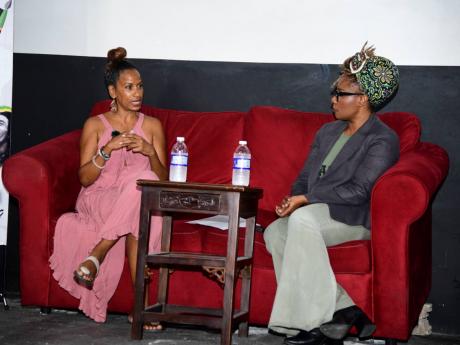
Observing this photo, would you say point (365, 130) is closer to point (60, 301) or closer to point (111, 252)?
point (111, 252)

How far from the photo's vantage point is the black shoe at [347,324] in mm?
3361

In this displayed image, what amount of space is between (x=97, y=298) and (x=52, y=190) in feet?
2.02

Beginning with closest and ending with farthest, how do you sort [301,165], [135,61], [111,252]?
[111,252] → [301,165] → [135,61]

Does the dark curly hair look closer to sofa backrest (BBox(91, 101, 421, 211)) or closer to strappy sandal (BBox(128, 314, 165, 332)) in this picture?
sofa backrest (BBox(91, 101, 421, 211))

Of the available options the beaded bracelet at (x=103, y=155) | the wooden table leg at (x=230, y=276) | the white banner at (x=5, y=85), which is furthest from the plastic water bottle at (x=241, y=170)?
the white banner at (x=5, y=85)

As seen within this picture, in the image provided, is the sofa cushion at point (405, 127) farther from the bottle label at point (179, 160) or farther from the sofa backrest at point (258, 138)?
the bottle label at point (179, 160)

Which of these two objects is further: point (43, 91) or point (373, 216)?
point (43, 91)

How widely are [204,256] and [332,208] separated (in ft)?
2.30

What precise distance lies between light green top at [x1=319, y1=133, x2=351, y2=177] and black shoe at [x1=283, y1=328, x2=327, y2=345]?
0.87m

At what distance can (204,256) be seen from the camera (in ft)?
11.2

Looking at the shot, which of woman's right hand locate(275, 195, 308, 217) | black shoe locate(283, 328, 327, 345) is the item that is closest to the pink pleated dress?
woman's right hand locate(275, 195, 308, 217)

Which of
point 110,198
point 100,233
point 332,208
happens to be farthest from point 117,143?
point 332,208

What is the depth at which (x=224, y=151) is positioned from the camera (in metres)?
4.41

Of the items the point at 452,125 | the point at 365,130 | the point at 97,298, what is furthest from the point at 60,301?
the point at 452,125
